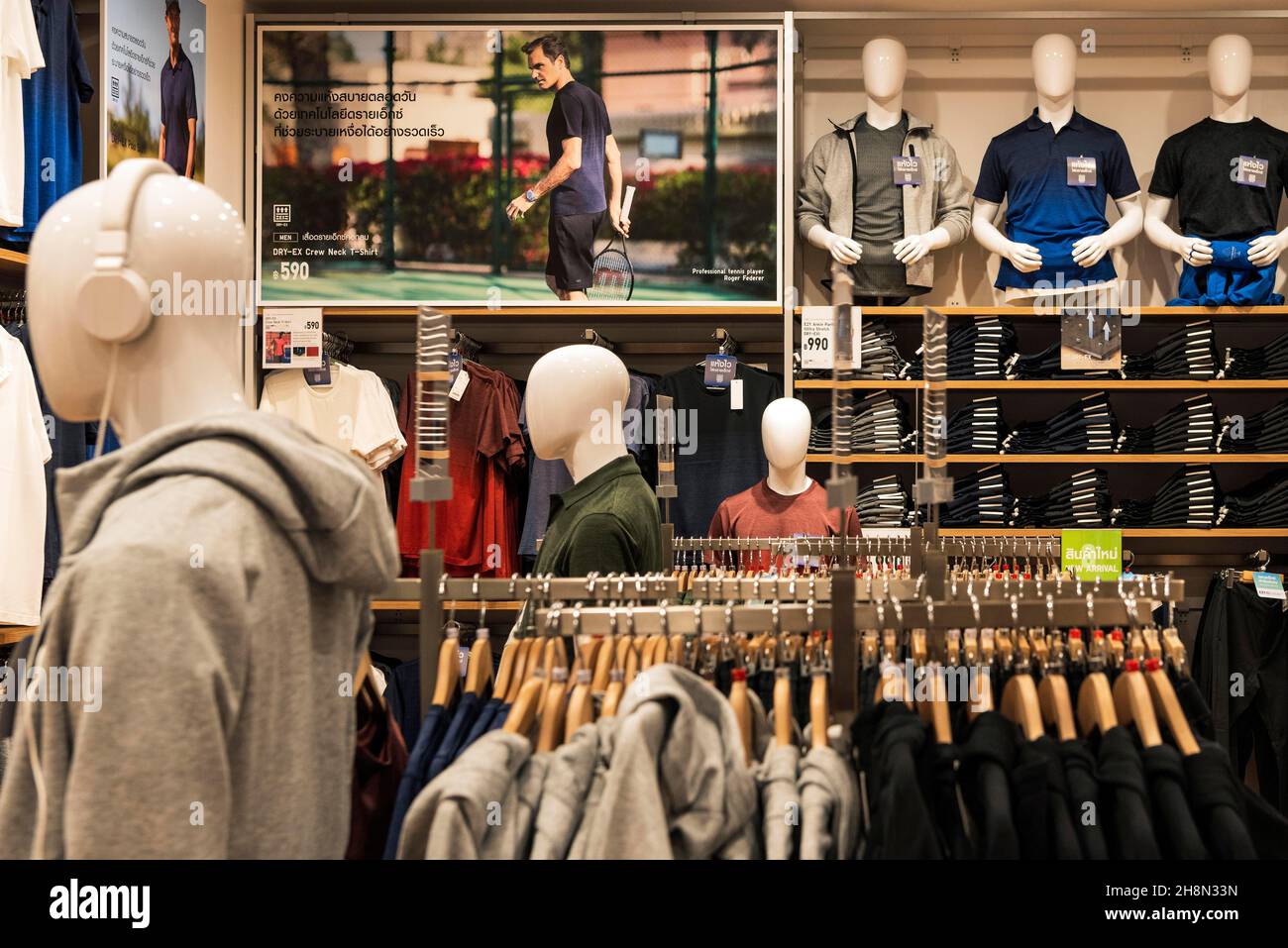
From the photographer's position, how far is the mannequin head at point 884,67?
506 centimetres

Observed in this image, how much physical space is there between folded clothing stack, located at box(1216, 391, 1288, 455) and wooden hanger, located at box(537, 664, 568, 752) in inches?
158

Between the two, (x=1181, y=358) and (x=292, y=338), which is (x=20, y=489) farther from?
(x=1181, y=358)

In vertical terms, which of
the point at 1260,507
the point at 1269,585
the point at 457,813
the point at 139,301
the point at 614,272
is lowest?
the point at 1269,585

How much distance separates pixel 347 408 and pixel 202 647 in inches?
155

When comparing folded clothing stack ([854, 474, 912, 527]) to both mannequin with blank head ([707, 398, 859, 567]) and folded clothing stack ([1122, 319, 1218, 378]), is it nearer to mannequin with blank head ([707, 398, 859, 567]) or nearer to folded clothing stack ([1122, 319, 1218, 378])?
mannequin with blank head ([707, 398, 859, 567])

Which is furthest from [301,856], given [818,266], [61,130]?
[818,266]

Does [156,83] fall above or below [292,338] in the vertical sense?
above

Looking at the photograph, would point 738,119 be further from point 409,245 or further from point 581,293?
point 409,245

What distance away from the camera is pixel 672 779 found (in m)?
A: 1.40

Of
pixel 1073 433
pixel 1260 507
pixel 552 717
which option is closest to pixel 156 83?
pixel 552 717

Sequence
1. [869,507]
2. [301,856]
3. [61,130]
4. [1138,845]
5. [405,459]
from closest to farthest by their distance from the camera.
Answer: [301,856], [1138,845], [61,130], [869,507], [405,459]

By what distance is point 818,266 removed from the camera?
547 cm

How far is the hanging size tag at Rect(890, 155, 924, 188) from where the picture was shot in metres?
5.00
